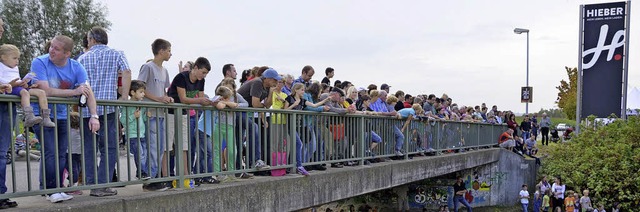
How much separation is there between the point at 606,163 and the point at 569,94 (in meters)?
31.4

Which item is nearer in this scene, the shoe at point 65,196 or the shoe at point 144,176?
the shoe at point 65,196

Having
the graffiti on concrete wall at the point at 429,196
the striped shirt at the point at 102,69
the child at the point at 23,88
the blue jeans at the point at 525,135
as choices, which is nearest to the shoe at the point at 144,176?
the striped shirt at the point at 102,69

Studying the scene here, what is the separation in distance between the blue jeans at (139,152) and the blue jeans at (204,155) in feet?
2.36

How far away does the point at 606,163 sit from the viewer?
22.2 meters

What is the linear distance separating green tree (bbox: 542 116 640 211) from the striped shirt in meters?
20.0

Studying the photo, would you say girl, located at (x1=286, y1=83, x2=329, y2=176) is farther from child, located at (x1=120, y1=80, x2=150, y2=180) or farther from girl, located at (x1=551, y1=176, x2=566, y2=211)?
girl, located at (x1=551, y1=176, x2=566, y2=211)

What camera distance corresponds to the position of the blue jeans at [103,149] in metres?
5.21

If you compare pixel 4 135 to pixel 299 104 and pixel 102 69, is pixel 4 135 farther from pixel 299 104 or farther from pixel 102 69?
pixel 299 104

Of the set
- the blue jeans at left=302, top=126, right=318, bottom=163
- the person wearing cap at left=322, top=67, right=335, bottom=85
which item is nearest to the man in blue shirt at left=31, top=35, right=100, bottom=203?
the blue jeans at left=302, top=126, right=318, bottom=163

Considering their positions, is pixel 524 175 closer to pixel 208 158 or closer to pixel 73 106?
pixel 208 158

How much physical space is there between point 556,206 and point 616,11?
27.0ft

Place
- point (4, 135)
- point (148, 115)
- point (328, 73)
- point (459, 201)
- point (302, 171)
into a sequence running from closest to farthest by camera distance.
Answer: point (4, 135) → point (148, 115) → point (302, 171) → point (328, 73) → point (459, 201)

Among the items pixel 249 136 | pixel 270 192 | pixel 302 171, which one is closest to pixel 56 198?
pixel 249 136

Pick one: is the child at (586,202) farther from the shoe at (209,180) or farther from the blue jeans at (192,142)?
the blue jeans at (192,142)
